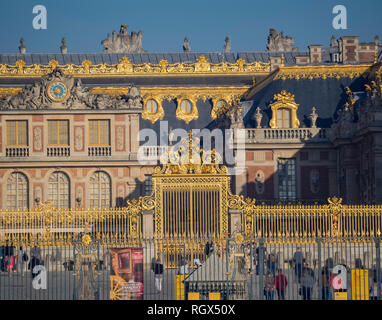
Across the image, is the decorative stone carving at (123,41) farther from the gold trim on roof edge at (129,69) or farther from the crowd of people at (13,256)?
the crowd of people at (13,256)

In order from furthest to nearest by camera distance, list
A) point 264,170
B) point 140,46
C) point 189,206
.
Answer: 1. point 140,46
2. point 264,170
3. point 189,206

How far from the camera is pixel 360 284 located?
97.9ft

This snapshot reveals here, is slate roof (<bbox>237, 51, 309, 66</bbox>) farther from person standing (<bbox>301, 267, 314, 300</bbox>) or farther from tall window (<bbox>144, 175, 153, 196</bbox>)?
person standing (<bbox>301, 267, 314, 300</bbox>)

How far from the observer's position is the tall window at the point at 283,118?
51.2 metres

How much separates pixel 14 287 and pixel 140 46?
47382 millimetres

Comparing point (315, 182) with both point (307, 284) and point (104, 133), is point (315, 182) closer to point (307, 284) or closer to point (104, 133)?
point (104, 133)

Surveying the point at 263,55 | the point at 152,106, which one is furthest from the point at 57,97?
the point at 263,55

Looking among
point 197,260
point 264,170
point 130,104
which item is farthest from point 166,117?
point 197,260

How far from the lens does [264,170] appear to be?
164 feet

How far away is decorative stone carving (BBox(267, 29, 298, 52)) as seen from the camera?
78.7 metres

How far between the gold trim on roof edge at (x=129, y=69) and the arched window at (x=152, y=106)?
2222 millimetres

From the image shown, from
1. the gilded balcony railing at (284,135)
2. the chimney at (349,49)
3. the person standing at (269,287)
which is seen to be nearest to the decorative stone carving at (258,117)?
the gilded balcony railing at (284,135)

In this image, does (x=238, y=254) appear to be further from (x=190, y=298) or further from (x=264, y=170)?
(x=264, y=170)

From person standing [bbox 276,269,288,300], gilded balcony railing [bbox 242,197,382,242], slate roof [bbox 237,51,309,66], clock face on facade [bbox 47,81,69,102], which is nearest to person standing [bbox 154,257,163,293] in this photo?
person standing [bbox 276,269,288,300]
